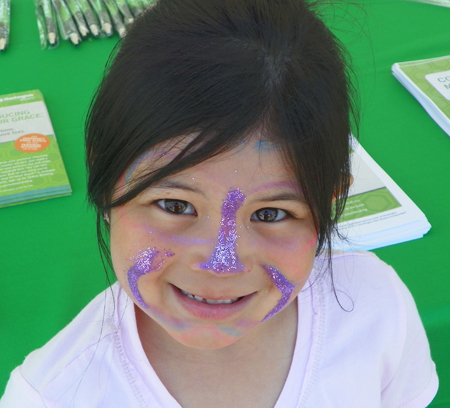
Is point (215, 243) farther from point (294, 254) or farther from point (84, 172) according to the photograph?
Result: point (84, 172)

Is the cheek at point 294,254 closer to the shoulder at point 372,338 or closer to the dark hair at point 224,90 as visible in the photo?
the dark hair at point 224,90

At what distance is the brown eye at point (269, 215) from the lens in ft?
2.05

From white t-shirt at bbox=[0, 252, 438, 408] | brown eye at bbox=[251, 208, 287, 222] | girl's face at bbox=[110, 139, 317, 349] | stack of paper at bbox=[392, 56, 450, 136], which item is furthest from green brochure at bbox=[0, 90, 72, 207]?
stack of paper at bbox=[392, 56, 450, 136]

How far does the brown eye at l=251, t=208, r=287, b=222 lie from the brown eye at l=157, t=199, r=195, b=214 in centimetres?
8

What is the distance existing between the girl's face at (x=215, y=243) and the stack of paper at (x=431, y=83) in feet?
2.58

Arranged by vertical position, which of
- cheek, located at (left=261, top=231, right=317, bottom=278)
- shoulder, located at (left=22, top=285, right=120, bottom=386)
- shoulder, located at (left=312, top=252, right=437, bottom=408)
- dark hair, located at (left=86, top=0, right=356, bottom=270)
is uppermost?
dark hair, located at (left=86, top=0, right=356, bottom=270)

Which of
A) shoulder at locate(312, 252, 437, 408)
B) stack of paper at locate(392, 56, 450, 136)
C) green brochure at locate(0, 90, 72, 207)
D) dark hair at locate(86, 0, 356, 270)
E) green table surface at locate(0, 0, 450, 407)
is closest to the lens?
dark hair at locate(86, 0, 356, 270)

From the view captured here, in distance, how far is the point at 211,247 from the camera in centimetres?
59

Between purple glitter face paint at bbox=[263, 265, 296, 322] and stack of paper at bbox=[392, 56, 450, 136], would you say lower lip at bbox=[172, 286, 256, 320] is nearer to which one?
purple glitter face paint at bbox=[263, 265, 296, 322]

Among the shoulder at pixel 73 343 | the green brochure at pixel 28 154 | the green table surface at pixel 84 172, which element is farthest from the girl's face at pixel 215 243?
the green brochure at pixel 28 154

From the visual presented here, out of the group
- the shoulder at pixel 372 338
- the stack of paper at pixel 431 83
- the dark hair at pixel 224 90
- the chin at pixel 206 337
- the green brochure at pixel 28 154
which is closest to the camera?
the dark hair at pixel 224 90

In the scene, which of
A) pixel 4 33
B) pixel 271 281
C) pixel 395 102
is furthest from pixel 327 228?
pixel 4 33

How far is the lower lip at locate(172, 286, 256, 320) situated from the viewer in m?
0.64

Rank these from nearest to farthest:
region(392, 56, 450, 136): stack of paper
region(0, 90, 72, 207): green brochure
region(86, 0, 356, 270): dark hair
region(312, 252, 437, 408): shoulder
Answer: region(86, 0, 356, 270): dark hair < region(312, 252, 437, 408): shoulder < region(0, 90, 72, 207): green brochure < region(392, 56, 450, 136): stack of paper
